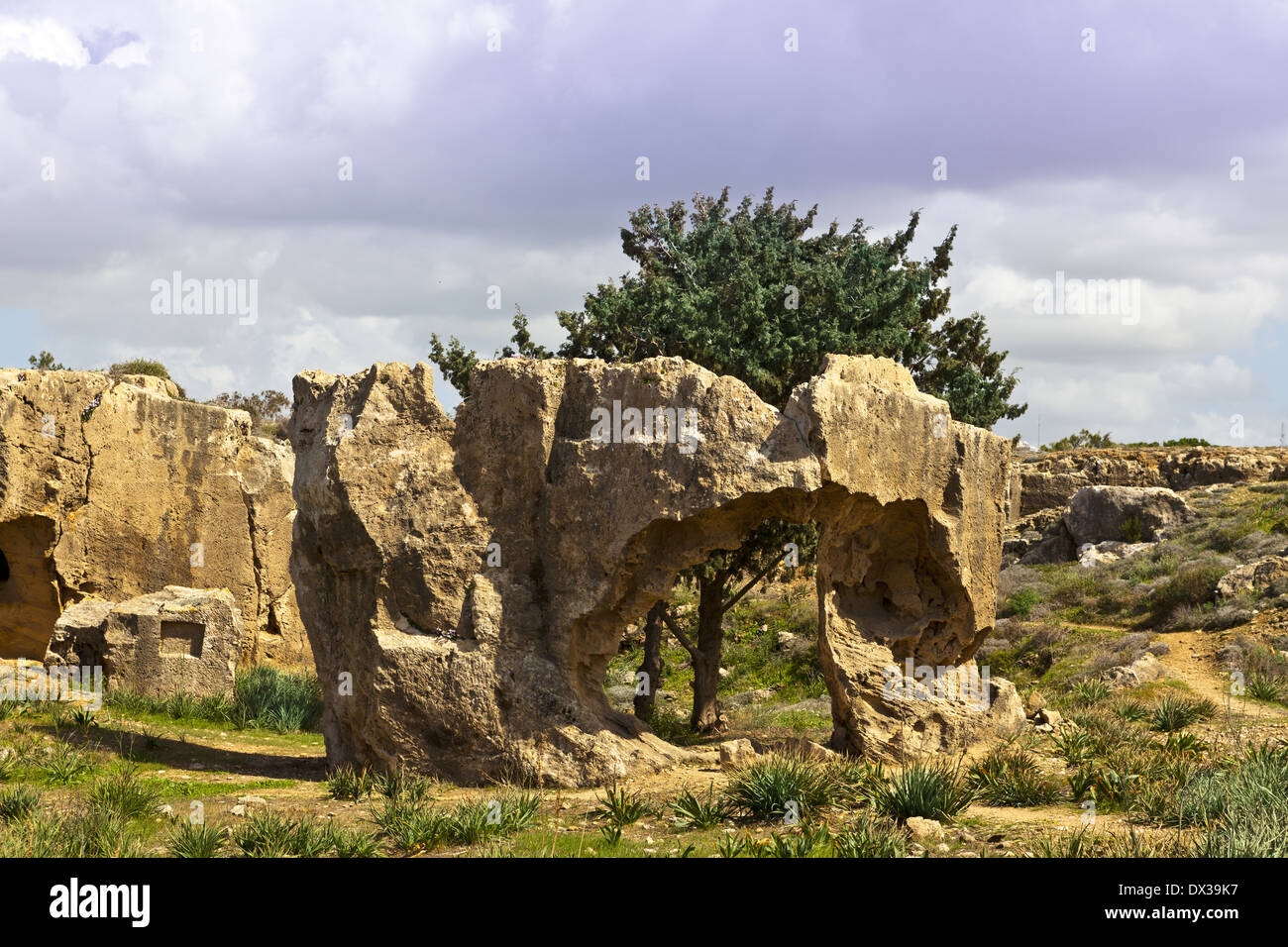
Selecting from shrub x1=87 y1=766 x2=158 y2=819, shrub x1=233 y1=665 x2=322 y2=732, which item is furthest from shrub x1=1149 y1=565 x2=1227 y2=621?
shrub x1=87 y1=766 x2=158 y2=819

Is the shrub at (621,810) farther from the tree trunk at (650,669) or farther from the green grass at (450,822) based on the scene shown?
the tree trunk at (650,669)

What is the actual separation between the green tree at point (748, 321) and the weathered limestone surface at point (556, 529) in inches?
174

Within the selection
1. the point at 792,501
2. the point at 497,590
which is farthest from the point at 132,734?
the point at 792,501

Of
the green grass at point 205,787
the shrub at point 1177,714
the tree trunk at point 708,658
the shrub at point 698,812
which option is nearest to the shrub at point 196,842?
the green grass at point 205,787

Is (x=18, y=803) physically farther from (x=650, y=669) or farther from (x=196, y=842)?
(x=650, y=669)

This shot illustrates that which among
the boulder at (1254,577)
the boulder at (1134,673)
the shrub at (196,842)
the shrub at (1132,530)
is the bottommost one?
the shrub at (196,842)

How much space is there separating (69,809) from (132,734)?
4.04 m

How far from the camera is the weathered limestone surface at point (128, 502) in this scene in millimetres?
17094

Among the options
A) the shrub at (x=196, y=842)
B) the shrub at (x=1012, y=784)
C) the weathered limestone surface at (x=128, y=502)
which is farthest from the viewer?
the weathered limestone surface at (x=128, y=502)

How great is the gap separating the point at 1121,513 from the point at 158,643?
24486 millimetres

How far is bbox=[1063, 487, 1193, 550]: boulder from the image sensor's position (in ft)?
98.6

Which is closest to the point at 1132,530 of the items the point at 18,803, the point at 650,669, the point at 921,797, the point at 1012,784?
the point at 650,669

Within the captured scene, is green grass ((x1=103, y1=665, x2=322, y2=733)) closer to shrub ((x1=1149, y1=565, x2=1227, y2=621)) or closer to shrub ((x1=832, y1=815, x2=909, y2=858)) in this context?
shrub ((x1=832, y1=815, x2=909, y2=858))

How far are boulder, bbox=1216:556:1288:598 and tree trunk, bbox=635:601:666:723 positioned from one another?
11.4 meters
